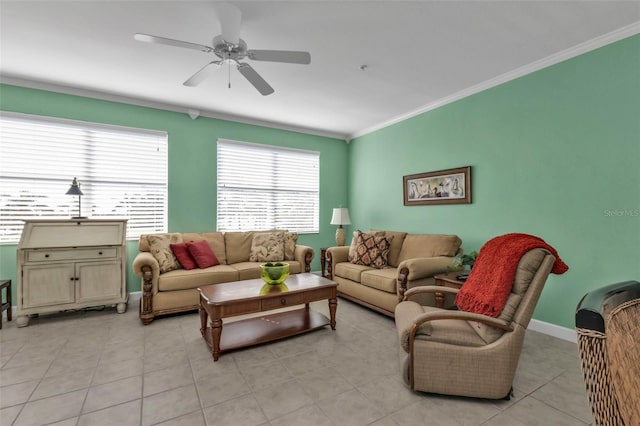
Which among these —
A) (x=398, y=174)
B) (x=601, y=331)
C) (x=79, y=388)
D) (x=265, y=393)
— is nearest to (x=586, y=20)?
(x=398, y=174)

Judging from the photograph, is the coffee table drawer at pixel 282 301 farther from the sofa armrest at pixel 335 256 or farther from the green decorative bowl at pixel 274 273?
the sofa armrest at pixel 335 256

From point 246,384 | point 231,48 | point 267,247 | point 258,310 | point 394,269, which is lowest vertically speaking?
point 246,384

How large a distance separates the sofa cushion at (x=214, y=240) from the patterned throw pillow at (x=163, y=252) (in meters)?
0.36

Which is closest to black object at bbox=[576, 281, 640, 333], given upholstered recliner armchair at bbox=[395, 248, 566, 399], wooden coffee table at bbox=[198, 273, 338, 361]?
upholstered recliner armchair at bbox=[395, 248, 566, 399]

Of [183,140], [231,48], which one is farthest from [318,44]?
[183,140]

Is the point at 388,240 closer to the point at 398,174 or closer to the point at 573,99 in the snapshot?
the point at 398,174

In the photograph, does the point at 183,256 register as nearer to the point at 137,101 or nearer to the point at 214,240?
the point at 214,240

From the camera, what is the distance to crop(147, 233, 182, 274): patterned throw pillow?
353 cm

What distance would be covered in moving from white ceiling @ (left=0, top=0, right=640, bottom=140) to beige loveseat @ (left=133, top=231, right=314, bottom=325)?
1907mm

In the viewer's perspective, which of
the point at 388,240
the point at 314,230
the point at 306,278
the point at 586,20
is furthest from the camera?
the point at 314,230

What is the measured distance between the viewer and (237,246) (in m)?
4.39

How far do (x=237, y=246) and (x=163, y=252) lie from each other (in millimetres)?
1046

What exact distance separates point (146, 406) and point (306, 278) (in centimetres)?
175

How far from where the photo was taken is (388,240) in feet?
13.5
